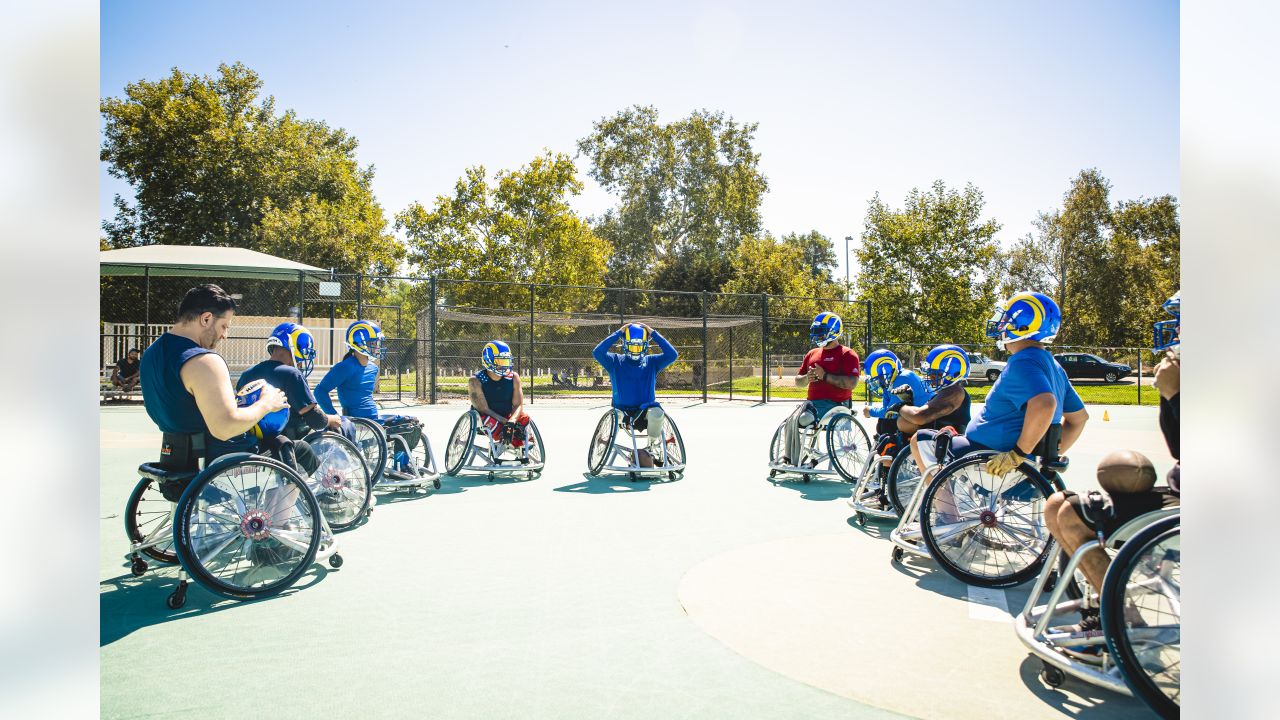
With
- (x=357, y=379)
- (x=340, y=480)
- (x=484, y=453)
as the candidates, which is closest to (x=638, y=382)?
(x=484, y=453)

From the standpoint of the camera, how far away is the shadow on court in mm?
3777

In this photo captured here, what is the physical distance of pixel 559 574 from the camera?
185 inches

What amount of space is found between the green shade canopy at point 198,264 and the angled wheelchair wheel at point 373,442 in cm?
1288

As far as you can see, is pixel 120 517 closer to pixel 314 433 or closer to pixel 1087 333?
pixel 314 433

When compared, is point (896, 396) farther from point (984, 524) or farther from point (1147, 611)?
point (1147, 611)

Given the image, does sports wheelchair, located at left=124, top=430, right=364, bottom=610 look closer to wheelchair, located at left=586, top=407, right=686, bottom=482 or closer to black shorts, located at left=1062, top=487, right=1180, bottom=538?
black shorts, located at left=1062, top=487, right=1180, bottom=538

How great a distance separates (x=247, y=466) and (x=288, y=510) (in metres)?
0.37

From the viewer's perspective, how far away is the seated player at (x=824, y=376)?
8.13 m

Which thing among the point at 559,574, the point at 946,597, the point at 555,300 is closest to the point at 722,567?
the point at 559,574

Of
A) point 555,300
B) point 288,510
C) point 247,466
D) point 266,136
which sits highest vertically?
point 266,136

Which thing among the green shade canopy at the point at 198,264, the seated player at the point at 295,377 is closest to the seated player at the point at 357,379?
the seated player at the point at 295,377

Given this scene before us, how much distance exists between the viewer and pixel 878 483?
6422 millimetres

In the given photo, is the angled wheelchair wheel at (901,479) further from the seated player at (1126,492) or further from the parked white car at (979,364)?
the parked white car at (979,364)

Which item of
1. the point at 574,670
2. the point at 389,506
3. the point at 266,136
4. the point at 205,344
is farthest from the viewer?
the point at 266,136
